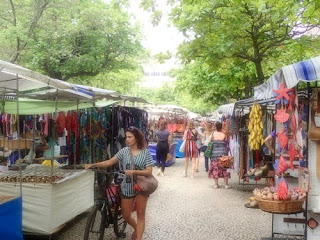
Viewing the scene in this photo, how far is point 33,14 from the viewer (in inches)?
717

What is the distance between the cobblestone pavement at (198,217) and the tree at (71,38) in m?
10.6

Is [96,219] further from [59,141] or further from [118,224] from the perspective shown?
[59,141]

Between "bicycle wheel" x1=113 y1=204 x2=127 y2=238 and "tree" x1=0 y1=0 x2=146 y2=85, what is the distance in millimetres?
13460

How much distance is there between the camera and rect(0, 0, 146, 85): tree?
1825cm

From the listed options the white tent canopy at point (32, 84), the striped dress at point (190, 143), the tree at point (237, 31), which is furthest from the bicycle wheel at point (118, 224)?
the striped dress at point (190, 143)

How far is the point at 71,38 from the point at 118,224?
1513 centimetres

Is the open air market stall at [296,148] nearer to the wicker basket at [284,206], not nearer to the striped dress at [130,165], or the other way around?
the wicker basket at [284,206]

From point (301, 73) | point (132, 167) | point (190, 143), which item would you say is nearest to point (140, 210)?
point (132, 167)

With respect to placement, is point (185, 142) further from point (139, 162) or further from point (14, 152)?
point (139, 162)

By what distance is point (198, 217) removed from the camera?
7.38 meters

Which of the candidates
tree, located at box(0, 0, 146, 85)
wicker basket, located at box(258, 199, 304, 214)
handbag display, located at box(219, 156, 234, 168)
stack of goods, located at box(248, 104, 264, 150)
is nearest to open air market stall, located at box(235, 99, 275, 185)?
stack of goods, located at box(248, 104, 264, 150)

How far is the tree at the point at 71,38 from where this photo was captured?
18.2 meters

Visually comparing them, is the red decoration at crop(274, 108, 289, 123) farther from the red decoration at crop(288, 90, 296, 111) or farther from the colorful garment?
the colorful garment

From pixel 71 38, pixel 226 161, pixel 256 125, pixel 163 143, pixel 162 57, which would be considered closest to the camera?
pixel 256 125
